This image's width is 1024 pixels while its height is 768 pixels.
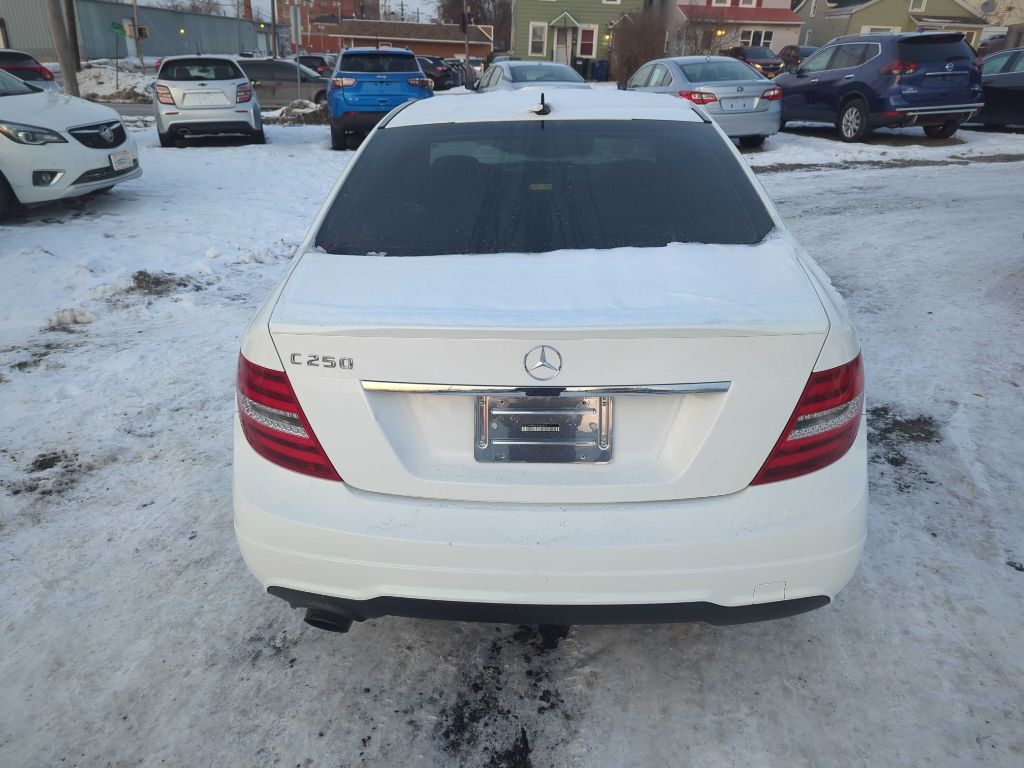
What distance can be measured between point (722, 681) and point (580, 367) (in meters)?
1.19

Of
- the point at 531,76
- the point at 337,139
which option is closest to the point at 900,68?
the point at 531,76

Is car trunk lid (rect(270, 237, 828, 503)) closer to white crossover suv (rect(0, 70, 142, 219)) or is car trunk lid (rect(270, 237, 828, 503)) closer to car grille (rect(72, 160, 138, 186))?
white crossover suv (rect(0, 70, 142, 219))

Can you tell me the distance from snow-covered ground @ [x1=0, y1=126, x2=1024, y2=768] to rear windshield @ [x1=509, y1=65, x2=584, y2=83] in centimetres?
984

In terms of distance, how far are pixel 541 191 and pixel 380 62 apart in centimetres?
1260

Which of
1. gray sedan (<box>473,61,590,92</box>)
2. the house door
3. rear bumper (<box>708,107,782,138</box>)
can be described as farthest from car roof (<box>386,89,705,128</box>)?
the house door

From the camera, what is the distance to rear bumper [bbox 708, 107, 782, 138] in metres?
12.4

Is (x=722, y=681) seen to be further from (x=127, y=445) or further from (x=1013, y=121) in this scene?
(x=1013, y=121)

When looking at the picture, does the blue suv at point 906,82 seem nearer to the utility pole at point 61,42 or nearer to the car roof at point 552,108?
the car roof at point 552,108

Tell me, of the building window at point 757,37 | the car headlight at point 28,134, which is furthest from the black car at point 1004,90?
the building window at point 757,37

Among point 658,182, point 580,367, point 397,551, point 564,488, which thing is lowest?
point 397,551

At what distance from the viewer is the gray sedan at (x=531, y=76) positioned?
1290 centimetres

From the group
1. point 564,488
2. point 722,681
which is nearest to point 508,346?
point 564,488

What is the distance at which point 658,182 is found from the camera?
9.29ft

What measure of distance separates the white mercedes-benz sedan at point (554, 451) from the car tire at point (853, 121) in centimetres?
1314
